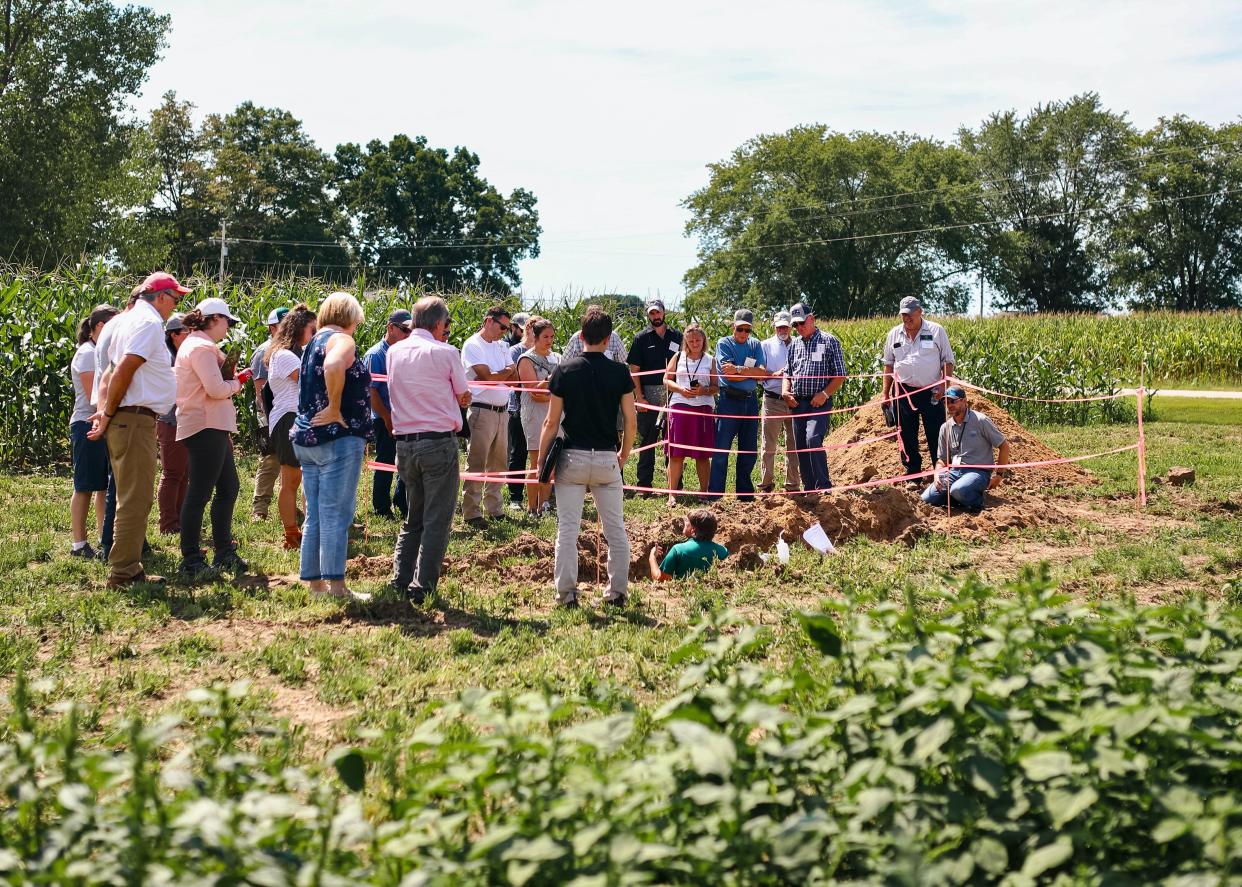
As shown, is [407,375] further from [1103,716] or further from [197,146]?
[197,146]

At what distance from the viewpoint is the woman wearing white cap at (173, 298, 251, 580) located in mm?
7816

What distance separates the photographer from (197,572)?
806 cm

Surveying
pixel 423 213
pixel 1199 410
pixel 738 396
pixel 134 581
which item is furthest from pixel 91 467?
pixel 423 213

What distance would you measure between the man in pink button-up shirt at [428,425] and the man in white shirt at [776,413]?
5.16 meters

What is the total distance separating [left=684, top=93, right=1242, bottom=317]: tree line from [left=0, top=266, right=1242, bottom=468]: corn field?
35.3 meters

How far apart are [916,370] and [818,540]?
340 centimetres

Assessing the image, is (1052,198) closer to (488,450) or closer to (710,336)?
(710,336)

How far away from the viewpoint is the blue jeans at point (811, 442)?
11.5m

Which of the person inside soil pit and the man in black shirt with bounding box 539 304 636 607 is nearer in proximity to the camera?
the man in black shirt with bounding box 539 304 636 607

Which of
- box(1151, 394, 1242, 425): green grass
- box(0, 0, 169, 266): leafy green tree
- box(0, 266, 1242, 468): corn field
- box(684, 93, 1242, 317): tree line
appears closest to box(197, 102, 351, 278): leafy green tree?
box(0, 0, 169, 266): leafy green tree

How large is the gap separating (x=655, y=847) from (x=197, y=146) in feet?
217

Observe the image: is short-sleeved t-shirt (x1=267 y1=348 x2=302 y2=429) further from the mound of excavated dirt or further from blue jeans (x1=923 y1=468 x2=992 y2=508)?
the mound of excavated dirt

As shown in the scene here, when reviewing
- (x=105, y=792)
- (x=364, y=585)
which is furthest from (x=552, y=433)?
(x=105, y=792)

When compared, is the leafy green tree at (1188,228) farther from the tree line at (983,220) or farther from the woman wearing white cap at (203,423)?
the woman wearing white cap at (203,423)
